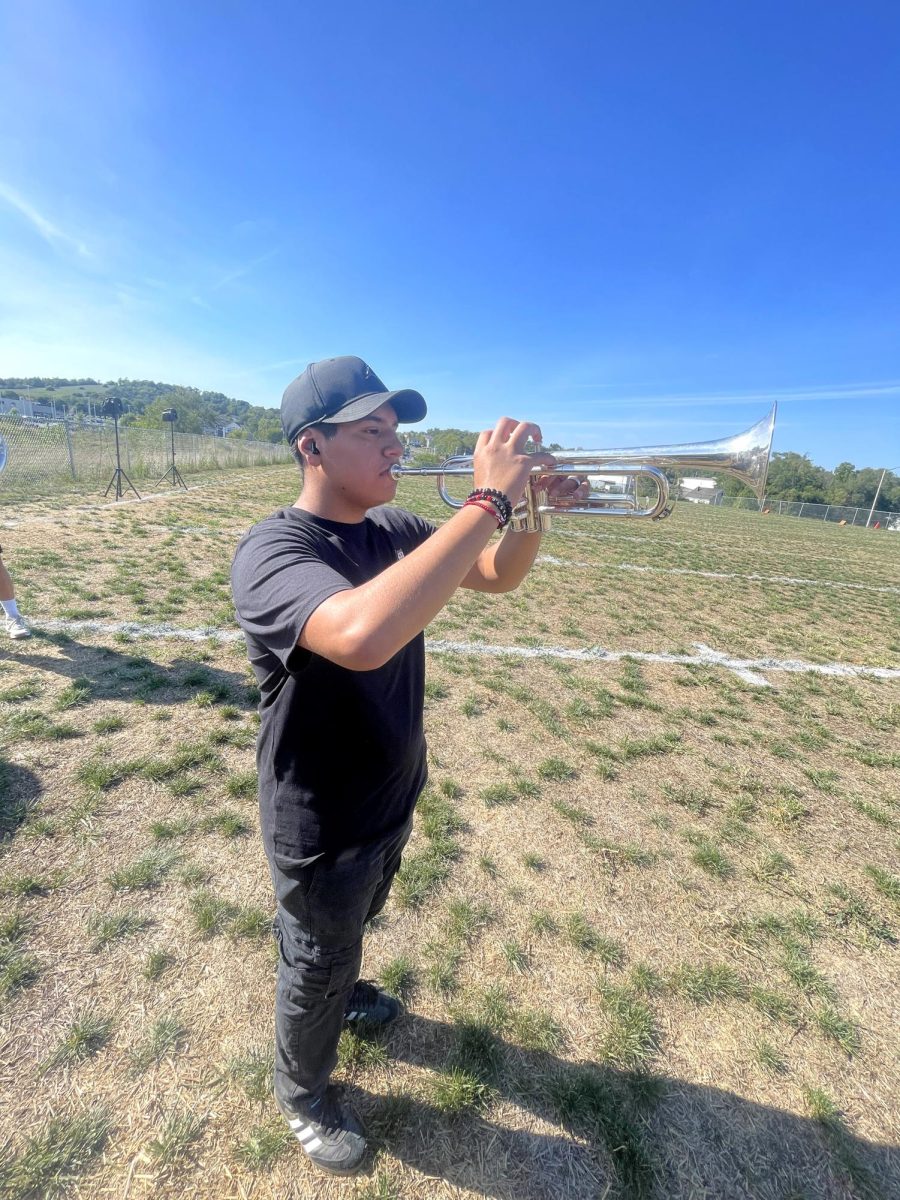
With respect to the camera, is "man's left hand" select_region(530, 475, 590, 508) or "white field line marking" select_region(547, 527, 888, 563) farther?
"white field line marking" select_region(547, 527, 888, 563)

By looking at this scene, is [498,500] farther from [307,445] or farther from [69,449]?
[69,449]

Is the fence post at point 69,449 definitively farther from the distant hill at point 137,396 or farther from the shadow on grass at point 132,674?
the distant hill at point 137,396

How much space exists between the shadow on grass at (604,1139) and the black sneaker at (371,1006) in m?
0.09

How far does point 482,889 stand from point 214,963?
1.32m

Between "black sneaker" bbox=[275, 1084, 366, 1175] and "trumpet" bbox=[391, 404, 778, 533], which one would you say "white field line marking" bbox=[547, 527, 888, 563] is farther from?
"black sneaker" bbox=[275, 1084, 366, 1175]

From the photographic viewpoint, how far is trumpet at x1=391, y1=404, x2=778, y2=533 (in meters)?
2.73

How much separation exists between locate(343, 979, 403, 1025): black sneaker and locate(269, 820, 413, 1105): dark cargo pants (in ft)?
1.33

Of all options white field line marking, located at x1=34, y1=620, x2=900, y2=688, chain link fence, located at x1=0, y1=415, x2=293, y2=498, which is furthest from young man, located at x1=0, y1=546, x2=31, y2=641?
chain link fence, located at x1=0, y1=415, x2=293, y2=498

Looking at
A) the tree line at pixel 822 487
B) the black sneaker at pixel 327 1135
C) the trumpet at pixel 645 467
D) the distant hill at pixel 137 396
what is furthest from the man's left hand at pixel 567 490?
the distant hill at pixel 137 396

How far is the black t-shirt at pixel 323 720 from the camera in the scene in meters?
1.35

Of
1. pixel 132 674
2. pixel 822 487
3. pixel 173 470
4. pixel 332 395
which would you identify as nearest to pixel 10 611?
pixel 132 674

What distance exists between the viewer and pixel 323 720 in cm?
145

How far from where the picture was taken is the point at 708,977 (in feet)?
8.09

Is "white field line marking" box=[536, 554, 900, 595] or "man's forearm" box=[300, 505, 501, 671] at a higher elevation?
"man's forearm" box=[300, 505, 501, 671]
